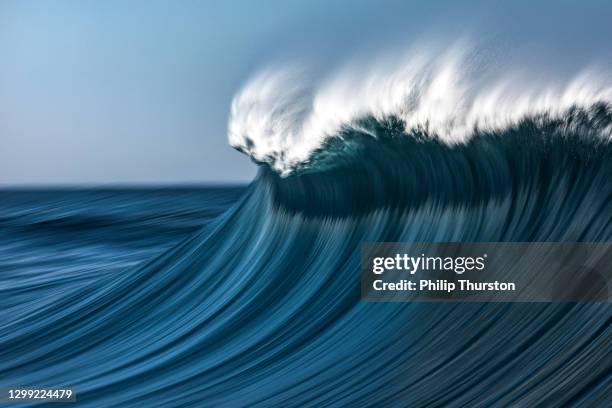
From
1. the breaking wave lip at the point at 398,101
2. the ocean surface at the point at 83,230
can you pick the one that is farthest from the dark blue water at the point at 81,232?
the breaking wave lip at the point at 398,101

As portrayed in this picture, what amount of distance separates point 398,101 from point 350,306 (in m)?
1.10

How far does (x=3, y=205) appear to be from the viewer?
27.7 feet

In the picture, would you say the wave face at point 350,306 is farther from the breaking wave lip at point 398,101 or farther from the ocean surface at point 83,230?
the ocean surface at point 83,230

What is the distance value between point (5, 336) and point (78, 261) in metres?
1.99

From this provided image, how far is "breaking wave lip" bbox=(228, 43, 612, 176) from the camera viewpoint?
3455mm

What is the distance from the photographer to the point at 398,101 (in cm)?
376

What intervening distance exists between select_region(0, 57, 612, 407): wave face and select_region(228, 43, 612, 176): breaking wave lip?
0.11 ft

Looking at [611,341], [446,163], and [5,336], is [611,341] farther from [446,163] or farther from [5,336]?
[5,336]

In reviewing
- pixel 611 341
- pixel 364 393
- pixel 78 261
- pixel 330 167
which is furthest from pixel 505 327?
pixel 78 261

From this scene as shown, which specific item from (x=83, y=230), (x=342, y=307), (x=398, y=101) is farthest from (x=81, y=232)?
(x=342, y=307)

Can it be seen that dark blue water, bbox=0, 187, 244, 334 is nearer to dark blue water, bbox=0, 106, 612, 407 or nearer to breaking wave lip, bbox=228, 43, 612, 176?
dark blue water, bbox=0, 106, 612, 407

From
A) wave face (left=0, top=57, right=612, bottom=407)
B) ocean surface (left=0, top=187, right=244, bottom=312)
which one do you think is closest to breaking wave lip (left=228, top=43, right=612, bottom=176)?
wave face (left=0, top=57, right=612, bottom=407)

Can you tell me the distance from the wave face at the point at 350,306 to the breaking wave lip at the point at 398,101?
1.4 inches

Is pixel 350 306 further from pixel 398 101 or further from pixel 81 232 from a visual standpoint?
pixel 81 232
